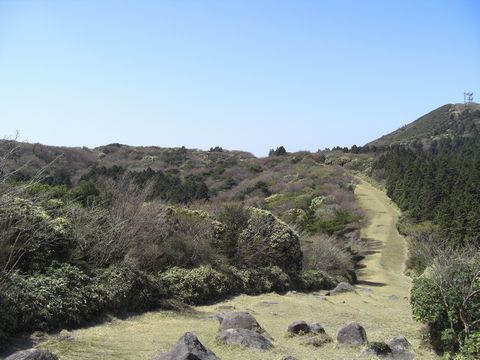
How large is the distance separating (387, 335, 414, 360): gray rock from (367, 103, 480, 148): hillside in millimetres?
93912

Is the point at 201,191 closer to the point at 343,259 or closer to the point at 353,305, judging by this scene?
the point at 343,259

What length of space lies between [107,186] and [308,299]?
333 inches

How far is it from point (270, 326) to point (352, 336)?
2.83 metres

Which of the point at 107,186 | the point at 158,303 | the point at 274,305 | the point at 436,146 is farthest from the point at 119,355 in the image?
the point at 436,146

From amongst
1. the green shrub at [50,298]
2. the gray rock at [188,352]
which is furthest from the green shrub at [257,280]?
the gray rock at [188,352]

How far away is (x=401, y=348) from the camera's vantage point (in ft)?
31.1

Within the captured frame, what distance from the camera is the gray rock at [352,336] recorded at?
382 inches

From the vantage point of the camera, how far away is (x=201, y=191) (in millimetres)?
41500

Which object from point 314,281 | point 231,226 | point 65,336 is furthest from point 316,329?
point 314,281

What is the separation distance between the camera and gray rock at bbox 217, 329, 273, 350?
912 cm

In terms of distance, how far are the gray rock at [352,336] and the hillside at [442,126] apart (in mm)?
94108

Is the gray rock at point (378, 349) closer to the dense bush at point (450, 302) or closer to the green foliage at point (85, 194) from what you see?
the dense bush at point (450, 302)

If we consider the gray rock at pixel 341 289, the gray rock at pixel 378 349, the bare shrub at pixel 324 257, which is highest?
the gray rock at pixel 378 349

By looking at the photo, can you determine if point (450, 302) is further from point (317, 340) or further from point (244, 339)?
point (244, 339)
